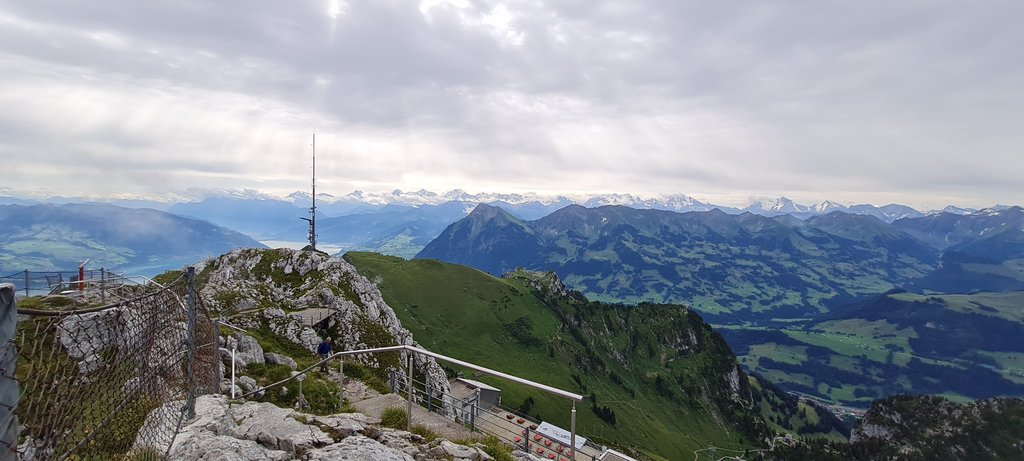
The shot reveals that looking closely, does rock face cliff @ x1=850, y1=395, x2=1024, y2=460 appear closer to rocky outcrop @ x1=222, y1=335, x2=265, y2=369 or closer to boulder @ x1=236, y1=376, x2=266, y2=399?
rocky outcrop @ x1=222, y1=335, x2=265, y2=369

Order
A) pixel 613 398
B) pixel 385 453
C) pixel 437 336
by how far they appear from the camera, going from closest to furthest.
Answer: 1. pixel 385 453
2. pixel 437 336
3. pixel 613 398

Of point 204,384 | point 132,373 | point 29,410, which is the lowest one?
point 204,384

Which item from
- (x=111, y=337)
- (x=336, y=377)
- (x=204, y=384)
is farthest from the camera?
(x=336, y=377)

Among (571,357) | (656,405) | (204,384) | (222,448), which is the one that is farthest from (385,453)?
(656,405)

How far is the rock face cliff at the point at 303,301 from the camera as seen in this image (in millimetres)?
35938

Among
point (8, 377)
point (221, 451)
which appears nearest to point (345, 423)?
point (221, 451)

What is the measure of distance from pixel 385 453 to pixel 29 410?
5.12m

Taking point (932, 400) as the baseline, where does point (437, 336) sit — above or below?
above

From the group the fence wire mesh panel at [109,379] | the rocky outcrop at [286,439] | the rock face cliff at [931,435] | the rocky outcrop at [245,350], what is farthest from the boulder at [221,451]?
the rock face cliff at [931,435]

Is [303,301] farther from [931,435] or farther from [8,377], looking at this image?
[931,435]

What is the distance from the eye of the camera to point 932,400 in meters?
171

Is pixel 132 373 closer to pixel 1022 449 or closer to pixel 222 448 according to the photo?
pixel 222 448

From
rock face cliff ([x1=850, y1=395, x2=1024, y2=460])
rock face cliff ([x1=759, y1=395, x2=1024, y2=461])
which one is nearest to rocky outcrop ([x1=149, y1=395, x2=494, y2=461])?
rock face cliff ([x1=759, y1=395, x2=1024, y2=461])

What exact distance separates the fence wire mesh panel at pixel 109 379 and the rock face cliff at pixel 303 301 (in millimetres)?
18849
